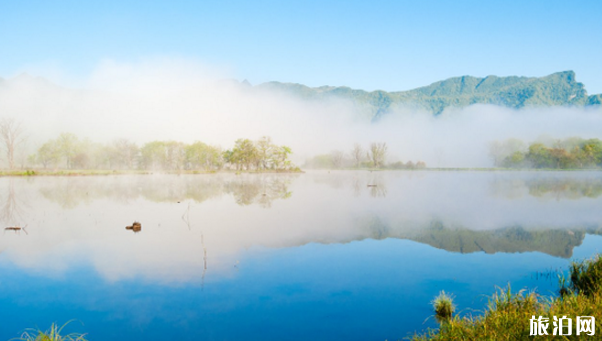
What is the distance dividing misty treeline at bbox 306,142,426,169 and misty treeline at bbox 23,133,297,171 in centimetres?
4464

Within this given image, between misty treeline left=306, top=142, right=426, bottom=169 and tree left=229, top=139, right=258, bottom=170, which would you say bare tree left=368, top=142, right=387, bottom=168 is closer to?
A: misty treeline left=306, top=142, right=426, bottom=169

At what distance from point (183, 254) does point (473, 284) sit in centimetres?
817

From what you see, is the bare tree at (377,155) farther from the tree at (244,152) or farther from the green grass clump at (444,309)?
the green grass clump at (444,309)

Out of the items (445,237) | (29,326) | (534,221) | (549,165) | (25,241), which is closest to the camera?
(29,326)

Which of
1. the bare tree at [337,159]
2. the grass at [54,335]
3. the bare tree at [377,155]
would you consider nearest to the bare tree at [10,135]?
the grass at [54,335]

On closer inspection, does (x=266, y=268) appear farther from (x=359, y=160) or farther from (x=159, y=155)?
(x=359, y=160)

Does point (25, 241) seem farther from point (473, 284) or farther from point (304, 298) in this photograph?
point (473, 284)

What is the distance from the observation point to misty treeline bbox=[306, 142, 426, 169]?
129 meters

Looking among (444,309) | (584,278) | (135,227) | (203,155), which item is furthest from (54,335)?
(203,155)

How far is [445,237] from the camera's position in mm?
13789

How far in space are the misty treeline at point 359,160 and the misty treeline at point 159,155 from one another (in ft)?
146

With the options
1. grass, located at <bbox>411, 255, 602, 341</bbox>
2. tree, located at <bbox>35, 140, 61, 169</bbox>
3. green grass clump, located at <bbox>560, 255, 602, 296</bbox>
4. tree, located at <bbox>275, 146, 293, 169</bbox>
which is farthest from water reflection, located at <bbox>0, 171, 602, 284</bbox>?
tree, located at <bbox>35, 140, 61, 169</bbox>

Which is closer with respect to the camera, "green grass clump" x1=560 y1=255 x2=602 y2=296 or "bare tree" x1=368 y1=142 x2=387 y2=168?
"green grass clump" x1=560 y1=255 x2=602 y2=296

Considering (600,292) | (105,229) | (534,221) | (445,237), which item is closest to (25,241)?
(105,229)
